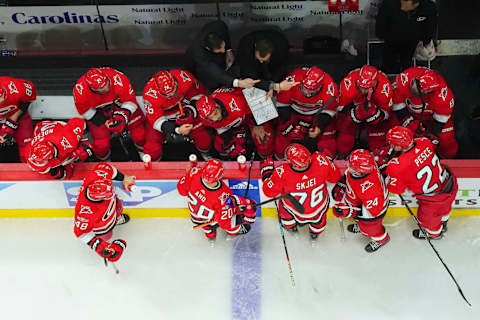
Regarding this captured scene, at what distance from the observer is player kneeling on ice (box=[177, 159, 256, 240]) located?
2932mm

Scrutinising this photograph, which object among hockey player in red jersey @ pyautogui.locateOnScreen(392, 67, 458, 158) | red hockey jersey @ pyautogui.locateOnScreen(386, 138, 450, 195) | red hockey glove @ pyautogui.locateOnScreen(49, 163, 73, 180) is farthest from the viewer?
red hockey glove @ pyautogui.locateOnScreen(49, 163, 73, 180)

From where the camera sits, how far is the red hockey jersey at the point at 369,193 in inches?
115

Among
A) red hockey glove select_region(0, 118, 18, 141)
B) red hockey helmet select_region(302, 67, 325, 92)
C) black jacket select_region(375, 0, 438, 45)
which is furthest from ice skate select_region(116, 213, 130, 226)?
black jacket select_region(375, 0, 438, 45)

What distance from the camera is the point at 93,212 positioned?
3080 mm

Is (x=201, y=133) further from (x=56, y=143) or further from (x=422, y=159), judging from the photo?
(x=422, y=159)

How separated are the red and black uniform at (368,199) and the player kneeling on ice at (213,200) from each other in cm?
66

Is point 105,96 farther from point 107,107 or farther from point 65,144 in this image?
point 65,144

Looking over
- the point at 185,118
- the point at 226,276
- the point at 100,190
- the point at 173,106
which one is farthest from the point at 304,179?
the point at 100,190

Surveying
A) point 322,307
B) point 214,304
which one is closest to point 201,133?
point 214,304

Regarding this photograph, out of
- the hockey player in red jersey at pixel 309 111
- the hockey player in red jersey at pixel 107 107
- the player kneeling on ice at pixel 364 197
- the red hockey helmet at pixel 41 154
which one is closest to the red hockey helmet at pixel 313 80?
the hockey player in red jersey at pixel 309 111

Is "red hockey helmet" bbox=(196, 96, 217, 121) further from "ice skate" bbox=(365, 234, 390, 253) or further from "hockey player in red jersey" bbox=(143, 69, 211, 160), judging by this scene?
"ice skate" bbox=(365, 234, 390, 253)

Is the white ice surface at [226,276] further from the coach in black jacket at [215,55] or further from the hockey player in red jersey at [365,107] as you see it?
the coach in black jacket at [215,55]

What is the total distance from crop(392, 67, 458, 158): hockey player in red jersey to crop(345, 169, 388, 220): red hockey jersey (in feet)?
2.22

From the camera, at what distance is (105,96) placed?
3.47 metres
